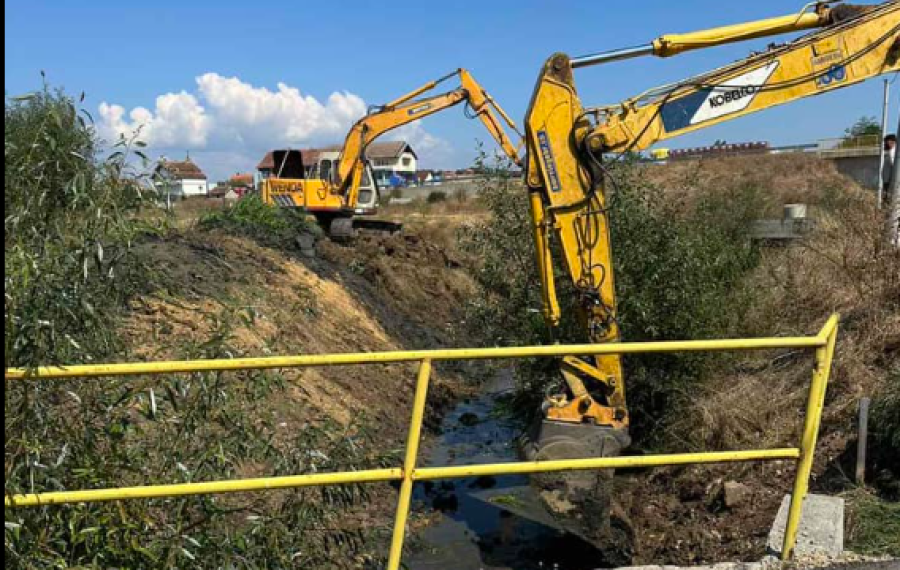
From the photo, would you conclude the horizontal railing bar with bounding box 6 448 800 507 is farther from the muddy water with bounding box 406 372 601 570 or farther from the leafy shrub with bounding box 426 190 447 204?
the leafy shrub with bounding box 426 190 447 204

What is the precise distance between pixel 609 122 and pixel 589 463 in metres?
4.22

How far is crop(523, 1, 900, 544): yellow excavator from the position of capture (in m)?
7.48

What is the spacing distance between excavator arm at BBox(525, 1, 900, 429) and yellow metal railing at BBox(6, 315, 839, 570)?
3413mm

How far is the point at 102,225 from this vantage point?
4.00 meters

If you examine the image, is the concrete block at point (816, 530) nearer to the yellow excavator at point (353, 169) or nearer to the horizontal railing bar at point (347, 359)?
the horizontal railing bar at point (347, 359)

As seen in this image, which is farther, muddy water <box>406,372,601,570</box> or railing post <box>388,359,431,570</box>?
muddy water <box>406,372,601,570</box>

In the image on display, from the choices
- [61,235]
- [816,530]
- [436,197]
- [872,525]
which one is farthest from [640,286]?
[436,197]

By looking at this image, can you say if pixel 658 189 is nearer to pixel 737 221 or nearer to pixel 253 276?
pixel 737 221

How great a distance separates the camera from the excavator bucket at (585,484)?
7.45 metres

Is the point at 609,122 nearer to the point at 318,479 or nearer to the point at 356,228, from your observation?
the point at 318,479

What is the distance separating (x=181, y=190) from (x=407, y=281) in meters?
16.1

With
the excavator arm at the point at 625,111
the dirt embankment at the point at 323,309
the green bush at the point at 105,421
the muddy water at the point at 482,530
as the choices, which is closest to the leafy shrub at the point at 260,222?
the dirt embankment at the point at 323,309

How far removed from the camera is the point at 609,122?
753 centimetres

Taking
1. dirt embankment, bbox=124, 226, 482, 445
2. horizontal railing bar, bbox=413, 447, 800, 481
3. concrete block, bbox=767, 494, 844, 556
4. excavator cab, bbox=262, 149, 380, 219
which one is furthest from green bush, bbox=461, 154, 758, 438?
excavator cab, bbox=262, 149, 380, 219
